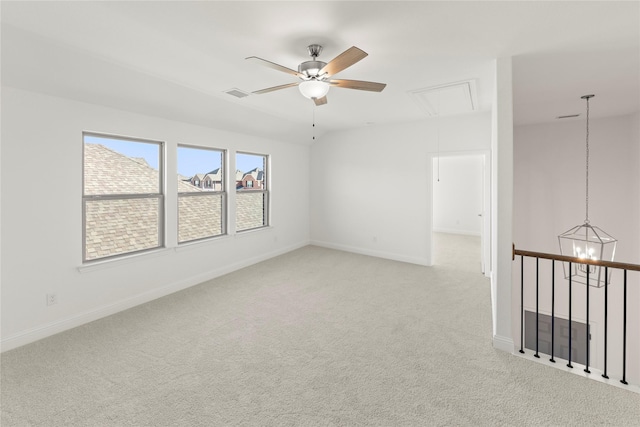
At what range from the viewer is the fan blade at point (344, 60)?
193 cm

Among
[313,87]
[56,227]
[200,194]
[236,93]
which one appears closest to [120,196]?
[56,227]

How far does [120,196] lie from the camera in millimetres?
3619

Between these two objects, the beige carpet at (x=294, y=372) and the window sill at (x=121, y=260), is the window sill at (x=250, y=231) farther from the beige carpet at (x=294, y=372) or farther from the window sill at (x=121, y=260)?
the beige carpet at (x=294, y=372)

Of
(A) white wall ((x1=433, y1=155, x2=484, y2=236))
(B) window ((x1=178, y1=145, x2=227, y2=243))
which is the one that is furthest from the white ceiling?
(A) white wall ((x1=433, y1=155, x2=484, y2=236))

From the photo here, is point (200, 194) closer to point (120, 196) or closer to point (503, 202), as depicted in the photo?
point (120, 196)

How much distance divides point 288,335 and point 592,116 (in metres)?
5.74

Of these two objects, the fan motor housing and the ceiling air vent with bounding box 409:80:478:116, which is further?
the ceiling air vent with bounding box 409:80:478:116

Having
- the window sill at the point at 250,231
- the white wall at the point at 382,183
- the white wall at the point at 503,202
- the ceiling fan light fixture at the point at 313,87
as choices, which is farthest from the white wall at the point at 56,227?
the white wall at the point at 503,202

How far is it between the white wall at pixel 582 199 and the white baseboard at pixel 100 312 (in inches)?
209

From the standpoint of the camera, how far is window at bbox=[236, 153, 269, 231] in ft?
17.5

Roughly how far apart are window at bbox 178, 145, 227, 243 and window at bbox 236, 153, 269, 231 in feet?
1.28

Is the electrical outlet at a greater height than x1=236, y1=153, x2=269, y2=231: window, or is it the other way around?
x1=236, y1=153, x2=269, y2=231: window

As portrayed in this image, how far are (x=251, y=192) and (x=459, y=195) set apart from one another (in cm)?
655

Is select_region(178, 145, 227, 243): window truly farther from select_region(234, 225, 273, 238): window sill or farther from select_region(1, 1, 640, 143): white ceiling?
select_region(1, 1, 640, 143): white ceiling
